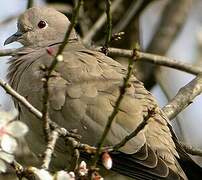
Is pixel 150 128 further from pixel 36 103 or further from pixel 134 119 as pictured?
pixel 36 103

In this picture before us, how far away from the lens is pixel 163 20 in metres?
7.83

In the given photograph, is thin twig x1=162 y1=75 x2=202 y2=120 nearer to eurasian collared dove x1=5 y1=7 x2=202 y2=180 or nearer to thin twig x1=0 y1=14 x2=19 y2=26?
eurasian collared dove x1=5 y1=7 x2=202 y2=180

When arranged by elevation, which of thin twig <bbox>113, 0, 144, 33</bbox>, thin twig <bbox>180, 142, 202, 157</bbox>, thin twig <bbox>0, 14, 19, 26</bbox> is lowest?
thin twig <bbox>180, 142, 202, 157</bbox>

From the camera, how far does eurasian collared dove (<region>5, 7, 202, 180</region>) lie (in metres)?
4.49

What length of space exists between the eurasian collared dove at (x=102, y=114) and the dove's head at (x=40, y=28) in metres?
0.72

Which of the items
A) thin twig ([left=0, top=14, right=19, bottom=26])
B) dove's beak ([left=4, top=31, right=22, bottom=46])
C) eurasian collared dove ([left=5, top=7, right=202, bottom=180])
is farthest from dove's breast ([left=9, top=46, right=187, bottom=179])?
thin twig ([left=0, top=14, right=19, bottom=26])

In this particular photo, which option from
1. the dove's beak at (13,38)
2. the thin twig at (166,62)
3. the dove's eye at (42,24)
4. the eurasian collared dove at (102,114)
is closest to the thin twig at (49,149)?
the eurasian collared dove at (102,114)

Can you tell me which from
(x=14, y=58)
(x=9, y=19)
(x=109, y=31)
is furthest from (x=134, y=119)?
(x=9, y=19)

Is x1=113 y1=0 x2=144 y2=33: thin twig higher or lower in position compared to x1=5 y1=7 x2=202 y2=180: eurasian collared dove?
higher

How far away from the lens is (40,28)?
20.1ft

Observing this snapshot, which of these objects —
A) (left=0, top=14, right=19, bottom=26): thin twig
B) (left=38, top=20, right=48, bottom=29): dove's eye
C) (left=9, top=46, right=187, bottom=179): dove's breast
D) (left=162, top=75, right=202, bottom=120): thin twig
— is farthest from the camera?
(left=0, top=14, right=19, bottom=26): thin twig

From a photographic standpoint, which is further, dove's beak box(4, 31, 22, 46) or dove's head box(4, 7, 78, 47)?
dove's head box(4, 7, 78, 47)

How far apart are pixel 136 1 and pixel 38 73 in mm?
2884

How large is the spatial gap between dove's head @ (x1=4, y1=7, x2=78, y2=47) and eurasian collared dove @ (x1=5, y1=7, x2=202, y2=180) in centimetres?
72
